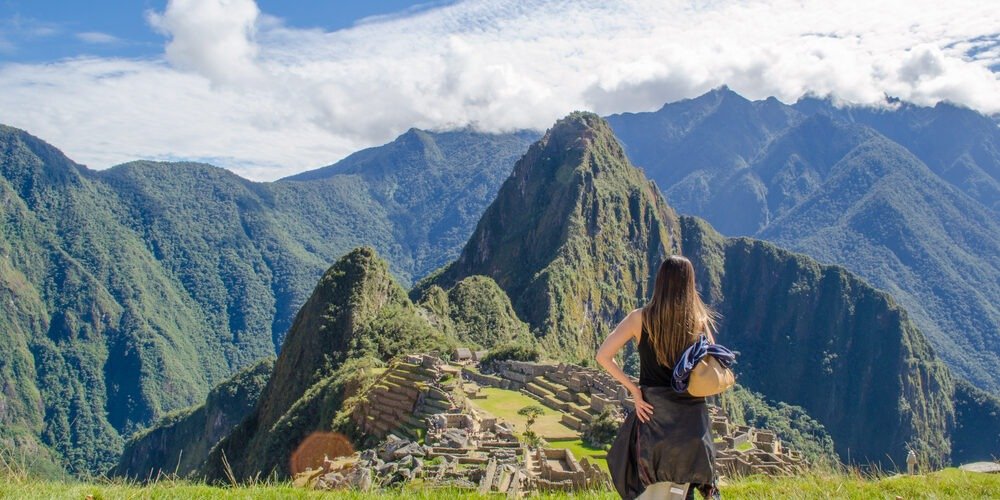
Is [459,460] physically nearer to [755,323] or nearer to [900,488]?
[900,488]

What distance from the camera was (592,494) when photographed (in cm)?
726

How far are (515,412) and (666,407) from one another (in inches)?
1405

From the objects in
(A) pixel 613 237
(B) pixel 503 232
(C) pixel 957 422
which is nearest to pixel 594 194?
(A) pixel 613 237

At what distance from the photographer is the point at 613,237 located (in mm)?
141375

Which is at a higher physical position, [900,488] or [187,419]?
[900,488]

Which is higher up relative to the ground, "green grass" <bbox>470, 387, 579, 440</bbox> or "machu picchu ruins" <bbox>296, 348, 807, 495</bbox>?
"machu picchu ruins" <bbox>296, 348, 807, 495</bbox>

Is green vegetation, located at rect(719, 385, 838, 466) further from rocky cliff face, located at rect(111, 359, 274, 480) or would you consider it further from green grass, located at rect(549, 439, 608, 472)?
green grass, located at rect(549, 439, 608, 472)

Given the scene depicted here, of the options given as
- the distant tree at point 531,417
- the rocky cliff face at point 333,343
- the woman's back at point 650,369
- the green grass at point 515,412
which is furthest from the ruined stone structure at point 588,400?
the woman's back at point 650,369

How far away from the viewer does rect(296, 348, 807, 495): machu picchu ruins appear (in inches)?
715

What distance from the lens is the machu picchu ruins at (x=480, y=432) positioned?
59.6 ft

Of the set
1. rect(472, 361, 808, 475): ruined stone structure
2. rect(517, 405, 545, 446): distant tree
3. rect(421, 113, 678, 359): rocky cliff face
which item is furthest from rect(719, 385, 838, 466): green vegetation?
rect(517, 405, 545, 446): distant tree

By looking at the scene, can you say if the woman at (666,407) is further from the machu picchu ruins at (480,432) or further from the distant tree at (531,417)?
the distant tree at (531,417)

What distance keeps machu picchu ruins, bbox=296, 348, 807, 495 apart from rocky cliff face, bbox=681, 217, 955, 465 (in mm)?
82522

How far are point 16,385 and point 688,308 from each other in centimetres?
18593
